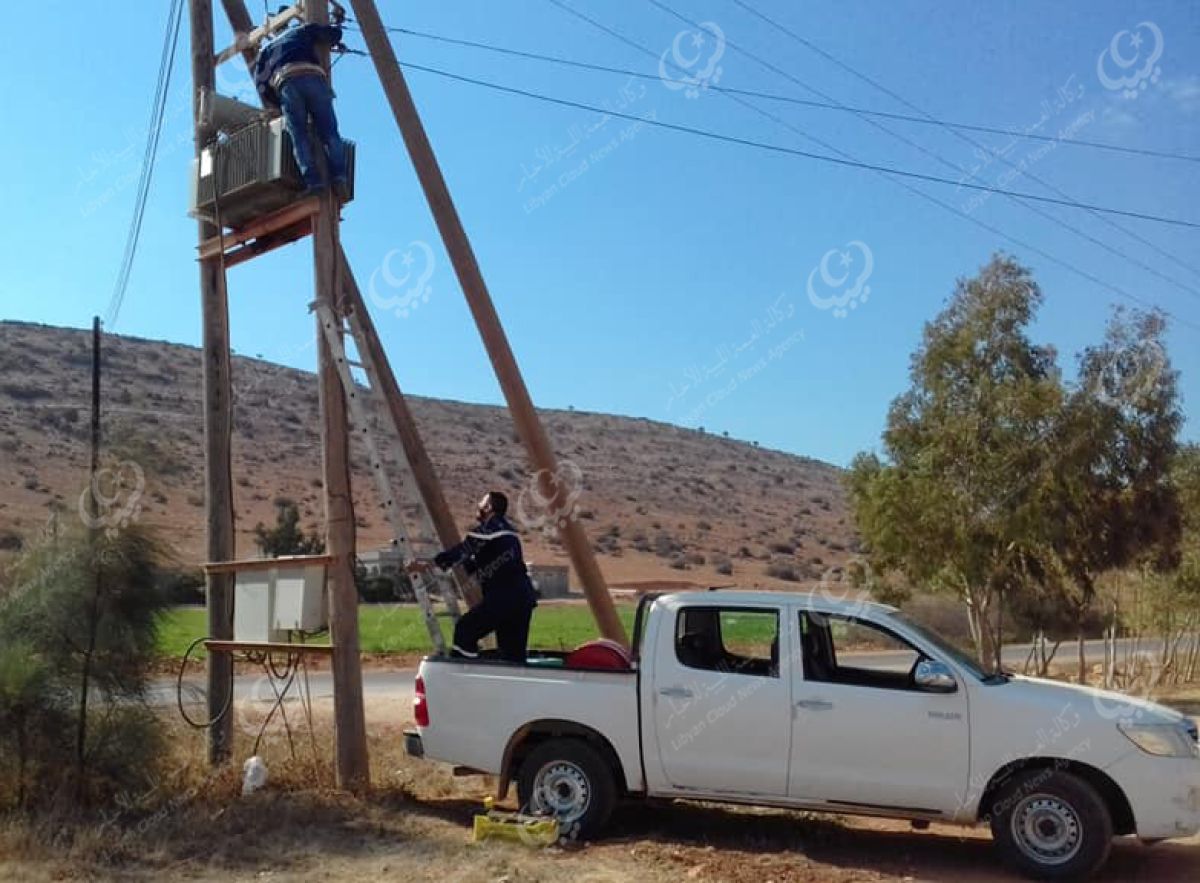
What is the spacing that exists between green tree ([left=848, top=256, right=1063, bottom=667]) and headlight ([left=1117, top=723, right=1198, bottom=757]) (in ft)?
36.5

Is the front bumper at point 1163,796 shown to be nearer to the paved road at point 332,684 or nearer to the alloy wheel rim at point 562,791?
the alloy wheel rim at point 562,791

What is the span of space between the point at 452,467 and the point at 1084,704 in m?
68.6

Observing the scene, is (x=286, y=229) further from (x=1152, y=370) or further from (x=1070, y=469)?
(x=1152, y=370)

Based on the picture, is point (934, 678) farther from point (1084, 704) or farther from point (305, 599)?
point (305, 599)

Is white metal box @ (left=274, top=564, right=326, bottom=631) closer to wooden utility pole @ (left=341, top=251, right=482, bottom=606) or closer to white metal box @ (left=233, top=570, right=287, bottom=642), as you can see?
white metal box @ (left=233, top=570, right=287, bottom=642)

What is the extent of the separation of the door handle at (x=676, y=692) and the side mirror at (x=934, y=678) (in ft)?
5.32

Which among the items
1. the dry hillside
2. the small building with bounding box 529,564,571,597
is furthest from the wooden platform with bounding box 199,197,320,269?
the small building with bounding box 529,564,571,597

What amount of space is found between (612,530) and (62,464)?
32387 millimetres

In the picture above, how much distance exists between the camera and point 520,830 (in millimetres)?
8875

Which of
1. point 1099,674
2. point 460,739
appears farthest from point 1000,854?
point 1099,674

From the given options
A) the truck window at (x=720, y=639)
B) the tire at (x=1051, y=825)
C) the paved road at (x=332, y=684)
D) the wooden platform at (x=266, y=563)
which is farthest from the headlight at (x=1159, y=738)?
the wooden platform at (x=266, y=563)

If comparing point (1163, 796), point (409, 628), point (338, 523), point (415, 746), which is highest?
point (338, 523)

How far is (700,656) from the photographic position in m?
9.27

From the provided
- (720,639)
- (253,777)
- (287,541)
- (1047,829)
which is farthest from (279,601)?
(287,541)
